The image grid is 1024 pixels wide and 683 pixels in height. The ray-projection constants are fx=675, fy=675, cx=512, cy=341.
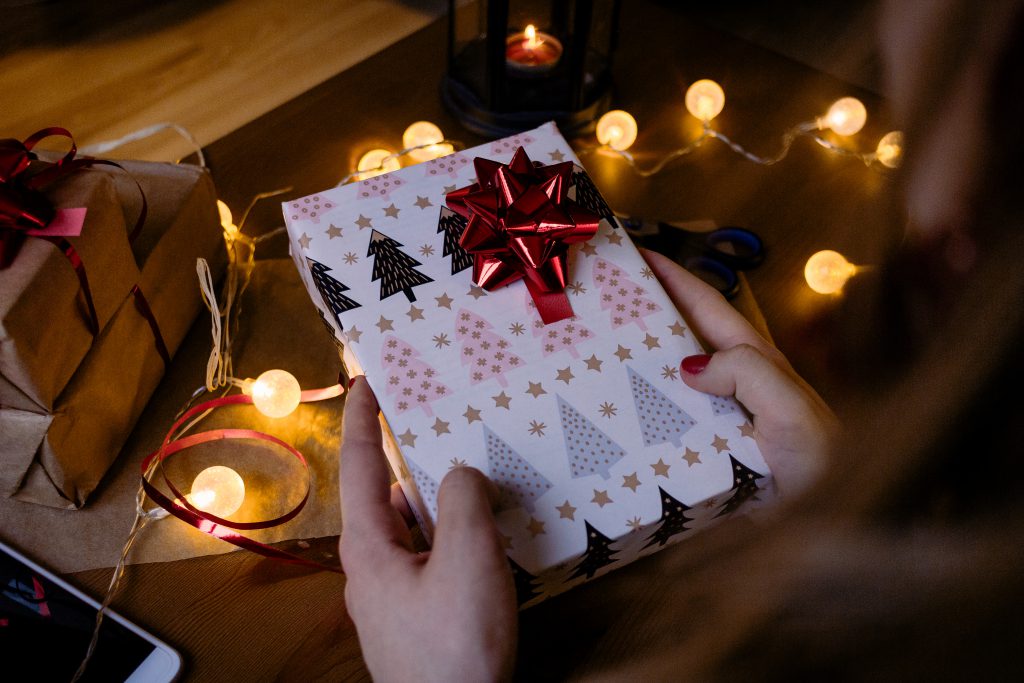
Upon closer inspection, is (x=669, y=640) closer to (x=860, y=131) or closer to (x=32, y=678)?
(x=32, y=678)

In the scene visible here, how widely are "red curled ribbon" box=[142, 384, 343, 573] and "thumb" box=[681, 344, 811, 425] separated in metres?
0.33

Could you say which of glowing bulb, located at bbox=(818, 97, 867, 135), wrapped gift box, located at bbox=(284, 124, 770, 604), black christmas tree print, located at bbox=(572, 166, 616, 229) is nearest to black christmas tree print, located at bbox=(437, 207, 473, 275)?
wrapped gift box, located at bbox=(284, 124, 770, 604)

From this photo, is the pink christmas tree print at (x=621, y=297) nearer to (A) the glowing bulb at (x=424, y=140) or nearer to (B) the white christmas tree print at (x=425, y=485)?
(B) the white christmas tree print at (x=425, y=485)

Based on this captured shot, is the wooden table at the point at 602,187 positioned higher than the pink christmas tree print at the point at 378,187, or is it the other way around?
the pink christmas tree print at the point at 378,187

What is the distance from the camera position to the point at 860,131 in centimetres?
91

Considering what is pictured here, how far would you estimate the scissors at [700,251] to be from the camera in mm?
727

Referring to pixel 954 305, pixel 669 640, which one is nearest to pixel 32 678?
pixel 669 640

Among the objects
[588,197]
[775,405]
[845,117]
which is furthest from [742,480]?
[845,117]

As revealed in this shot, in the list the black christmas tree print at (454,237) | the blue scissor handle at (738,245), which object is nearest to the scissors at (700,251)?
the blue scissor handle at (738,245)

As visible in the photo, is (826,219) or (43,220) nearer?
(43,220)

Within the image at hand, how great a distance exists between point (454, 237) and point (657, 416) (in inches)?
8.7

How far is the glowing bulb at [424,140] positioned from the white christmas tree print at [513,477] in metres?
0.48

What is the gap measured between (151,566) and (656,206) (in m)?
0.64

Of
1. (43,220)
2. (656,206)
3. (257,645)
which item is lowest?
(257,645)
